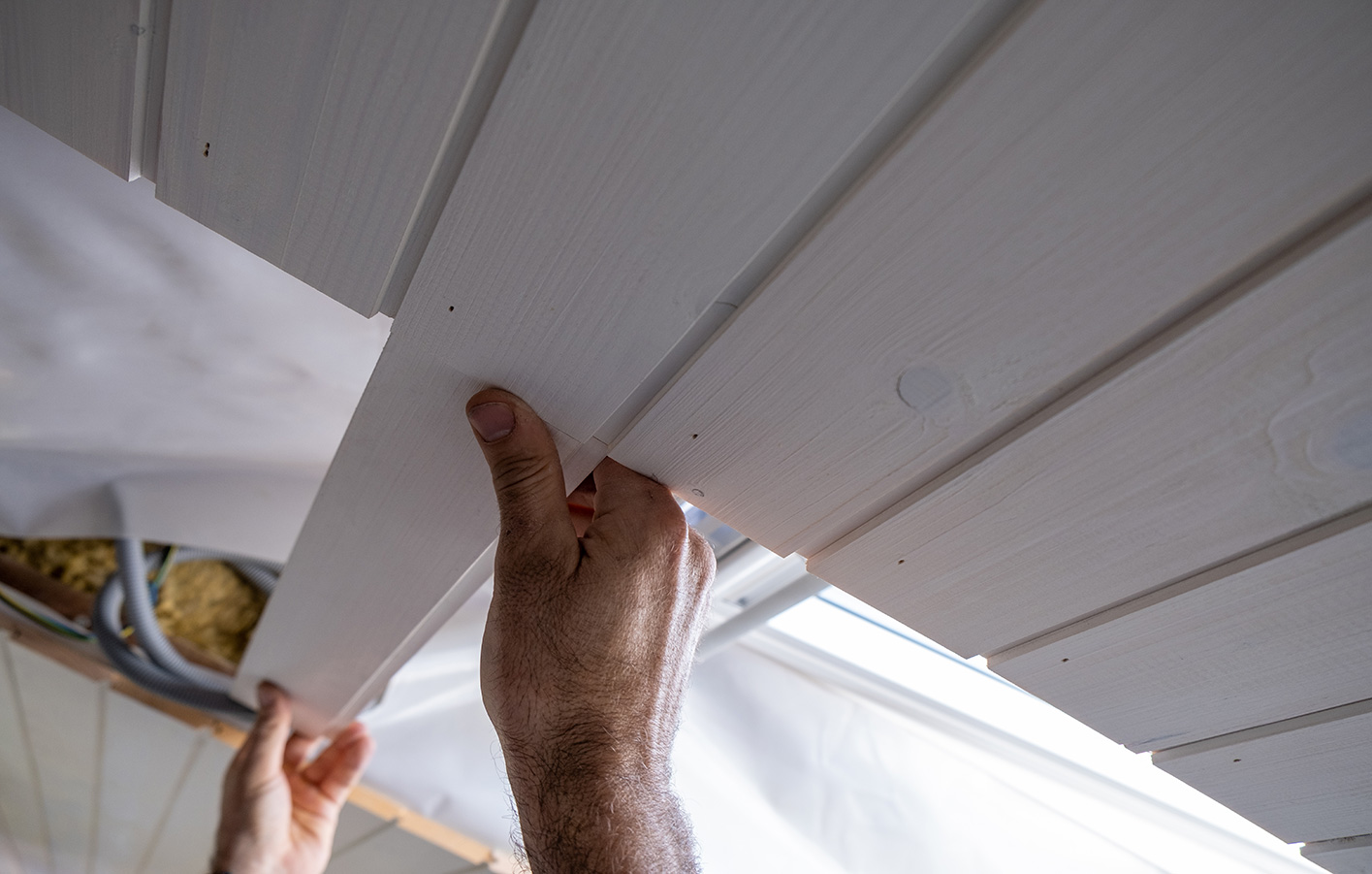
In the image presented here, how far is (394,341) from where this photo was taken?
56 centimetres

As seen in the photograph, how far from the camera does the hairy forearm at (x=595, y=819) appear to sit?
0.62 metres

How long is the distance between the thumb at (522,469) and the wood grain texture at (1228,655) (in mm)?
402

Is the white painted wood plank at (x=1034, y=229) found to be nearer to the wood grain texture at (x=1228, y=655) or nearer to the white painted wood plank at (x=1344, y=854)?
the wood grain texture at (x=1228, y=655)

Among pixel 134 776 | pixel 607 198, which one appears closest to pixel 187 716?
pixel 134 776

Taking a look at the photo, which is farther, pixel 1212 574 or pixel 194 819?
pixel 194 819

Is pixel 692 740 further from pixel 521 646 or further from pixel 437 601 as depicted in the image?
pixel 521 646

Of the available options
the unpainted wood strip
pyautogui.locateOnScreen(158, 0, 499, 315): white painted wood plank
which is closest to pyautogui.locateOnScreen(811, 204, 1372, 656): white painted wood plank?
pyautogui.locateOnScreen(158, 0, 499, 315): white painted wood plank

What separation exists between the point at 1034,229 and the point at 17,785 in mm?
2321

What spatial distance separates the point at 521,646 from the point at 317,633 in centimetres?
50

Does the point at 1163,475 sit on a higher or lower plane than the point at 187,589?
lower

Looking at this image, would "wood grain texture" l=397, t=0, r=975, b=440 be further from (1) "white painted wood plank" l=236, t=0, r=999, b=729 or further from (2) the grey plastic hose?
(2) the grey plastic hose

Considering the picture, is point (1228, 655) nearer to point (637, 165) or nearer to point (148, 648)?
point (637, 165)

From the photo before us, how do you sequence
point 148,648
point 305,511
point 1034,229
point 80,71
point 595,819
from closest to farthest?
point 1034,229 → point 80,71 → point 595,819 → point 305,511 → point 148,648

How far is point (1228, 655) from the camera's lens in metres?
0.58
